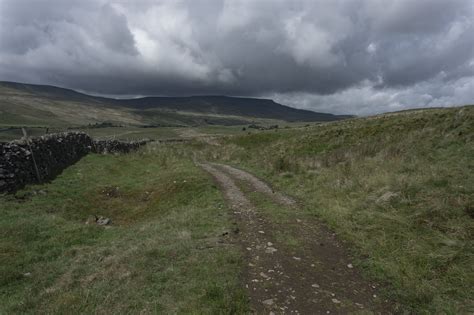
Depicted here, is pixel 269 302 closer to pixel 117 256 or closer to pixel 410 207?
pixel 117 256

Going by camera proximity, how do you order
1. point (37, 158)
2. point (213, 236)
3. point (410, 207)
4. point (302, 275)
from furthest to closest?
point (37, 158) → point (410, 207) → point (213, 236) → point (302, 275)

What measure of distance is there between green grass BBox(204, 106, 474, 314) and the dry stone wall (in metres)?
12.4

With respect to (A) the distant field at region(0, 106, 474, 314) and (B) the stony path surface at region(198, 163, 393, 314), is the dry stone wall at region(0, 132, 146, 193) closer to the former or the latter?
(A) the distant field at region(0, 106, 474, 314)

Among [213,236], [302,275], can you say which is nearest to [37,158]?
[213,236]

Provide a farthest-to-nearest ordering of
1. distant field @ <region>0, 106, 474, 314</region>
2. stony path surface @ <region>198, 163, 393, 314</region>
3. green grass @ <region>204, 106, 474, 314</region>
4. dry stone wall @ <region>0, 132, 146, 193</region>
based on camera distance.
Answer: dry stone wall @ <region>0, 132, 146, 193</region>, green grass @ <region>204, 106, 474, 314</region>, distant field @ <region>0, 106, 474, 314</region>, stony path surface @ <region>198, 163, 393, 314</region>

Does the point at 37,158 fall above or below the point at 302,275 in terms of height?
below

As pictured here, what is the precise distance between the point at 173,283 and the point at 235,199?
6556mm

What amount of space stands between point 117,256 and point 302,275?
4.42 metres

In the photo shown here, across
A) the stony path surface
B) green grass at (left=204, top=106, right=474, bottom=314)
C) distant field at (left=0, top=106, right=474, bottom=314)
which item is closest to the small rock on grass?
the stony path surface

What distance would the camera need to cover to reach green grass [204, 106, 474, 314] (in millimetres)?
5867

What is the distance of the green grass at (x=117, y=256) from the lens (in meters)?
5.59

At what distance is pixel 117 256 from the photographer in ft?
24.3

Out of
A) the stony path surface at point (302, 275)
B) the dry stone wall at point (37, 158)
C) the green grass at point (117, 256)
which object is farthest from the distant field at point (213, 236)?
the dry stone wall at point (37, 158)

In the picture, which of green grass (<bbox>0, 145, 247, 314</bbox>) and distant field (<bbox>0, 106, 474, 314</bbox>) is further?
distant field (<bbox>0, 106, 474, 314</bbox>)
